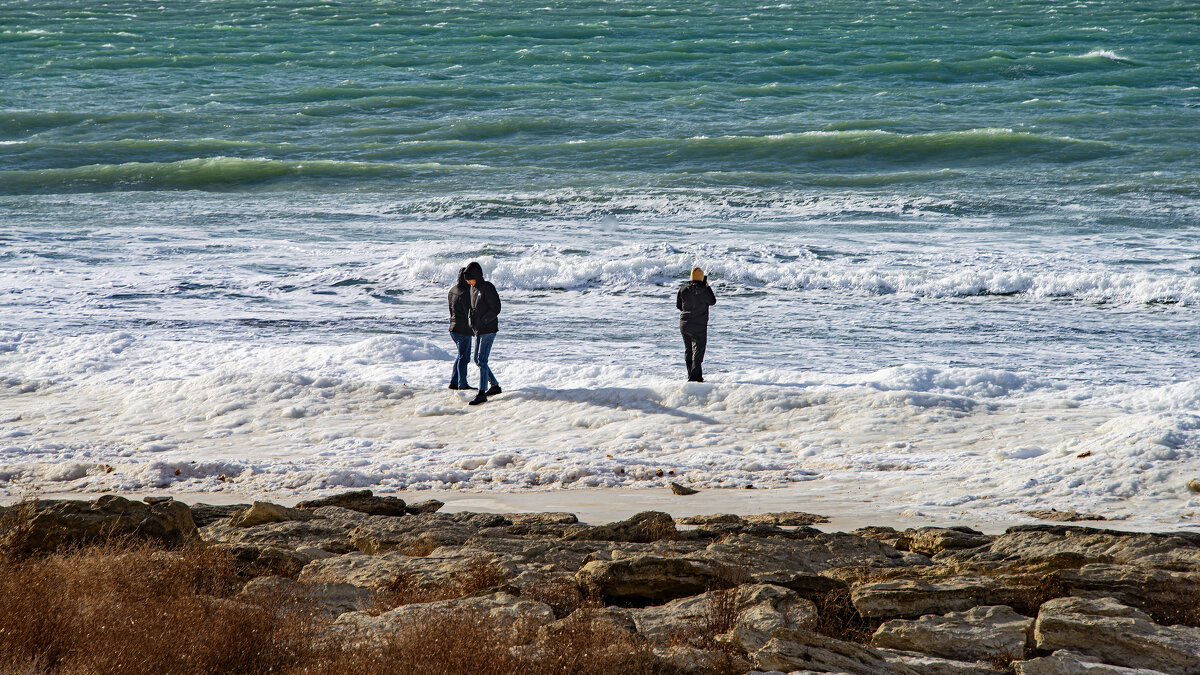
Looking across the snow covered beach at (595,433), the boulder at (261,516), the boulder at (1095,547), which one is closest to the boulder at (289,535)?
the boulder at (261,516)

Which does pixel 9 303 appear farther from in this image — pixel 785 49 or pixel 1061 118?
pixel 785 49

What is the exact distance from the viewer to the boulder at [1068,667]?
A: 4449 mm

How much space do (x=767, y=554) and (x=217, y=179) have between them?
28.0 metres

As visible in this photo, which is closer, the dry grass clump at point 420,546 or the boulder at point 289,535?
the dry grass clump at point 420,546

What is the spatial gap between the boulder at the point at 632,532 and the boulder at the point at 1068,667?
2811 millimetres

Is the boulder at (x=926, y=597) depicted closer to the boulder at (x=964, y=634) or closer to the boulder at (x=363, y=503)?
the boulder at (x=964, y=634)

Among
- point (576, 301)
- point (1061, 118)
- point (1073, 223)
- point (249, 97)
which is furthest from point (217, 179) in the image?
point (1061, 118)

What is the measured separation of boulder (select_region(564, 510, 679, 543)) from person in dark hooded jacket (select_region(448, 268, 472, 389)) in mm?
4835

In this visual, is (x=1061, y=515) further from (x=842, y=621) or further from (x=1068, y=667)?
(x=1068, y=667)

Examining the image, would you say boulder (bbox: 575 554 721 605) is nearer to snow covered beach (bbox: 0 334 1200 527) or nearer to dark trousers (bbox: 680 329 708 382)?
snow covered beach (bbox: 0 334 1200 527)

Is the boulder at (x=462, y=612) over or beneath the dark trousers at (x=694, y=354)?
over

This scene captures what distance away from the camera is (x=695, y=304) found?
1155cm

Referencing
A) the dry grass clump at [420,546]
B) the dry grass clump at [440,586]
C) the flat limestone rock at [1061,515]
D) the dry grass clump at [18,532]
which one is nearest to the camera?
the dry grass clump at [440,586]

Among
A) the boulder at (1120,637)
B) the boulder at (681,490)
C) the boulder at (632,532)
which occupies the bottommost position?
the boulder at (681,490)
